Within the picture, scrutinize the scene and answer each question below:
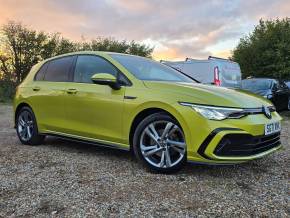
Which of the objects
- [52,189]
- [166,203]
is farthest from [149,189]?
[52,189]

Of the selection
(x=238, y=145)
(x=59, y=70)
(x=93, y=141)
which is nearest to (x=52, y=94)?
(x=59, y=70)

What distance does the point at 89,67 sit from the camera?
5941 mm

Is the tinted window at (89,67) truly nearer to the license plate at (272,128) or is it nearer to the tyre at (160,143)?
the tyre at (160,143)

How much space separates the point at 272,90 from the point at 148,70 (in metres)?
9.46

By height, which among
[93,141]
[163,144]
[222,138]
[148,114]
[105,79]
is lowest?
[93,141]

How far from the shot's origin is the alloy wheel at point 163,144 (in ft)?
15.5

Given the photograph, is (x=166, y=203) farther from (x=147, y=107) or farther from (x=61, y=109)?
(x=61, y=109)

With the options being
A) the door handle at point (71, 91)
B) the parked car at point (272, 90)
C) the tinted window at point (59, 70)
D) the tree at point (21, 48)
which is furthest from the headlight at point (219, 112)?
the tree at point (21, 48)

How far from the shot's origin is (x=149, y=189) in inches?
168

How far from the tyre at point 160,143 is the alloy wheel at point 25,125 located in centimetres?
257

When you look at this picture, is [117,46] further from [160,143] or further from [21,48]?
[160,143]

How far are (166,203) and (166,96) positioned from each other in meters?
1.40

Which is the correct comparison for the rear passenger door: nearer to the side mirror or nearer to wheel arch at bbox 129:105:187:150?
the side mirror

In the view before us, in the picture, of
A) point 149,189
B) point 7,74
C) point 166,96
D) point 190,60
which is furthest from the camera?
point 7,74
